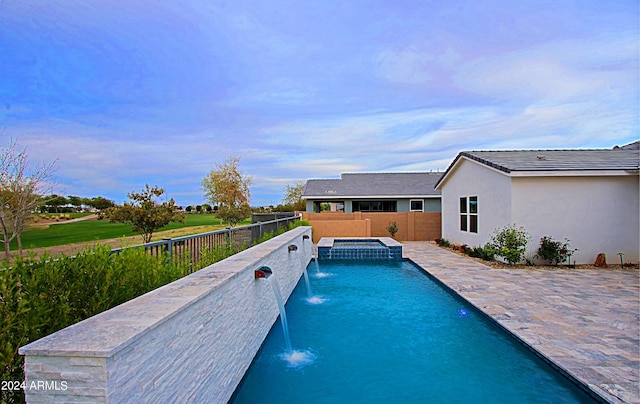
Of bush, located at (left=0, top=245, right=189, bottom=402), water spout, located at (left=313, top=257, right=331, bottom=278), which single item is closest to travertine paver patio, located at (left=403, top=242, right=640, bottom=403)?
water spout, located at (left=313, top=257, right=331, bottom=278)

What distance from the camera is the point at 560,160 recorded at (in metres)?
→ 12.2

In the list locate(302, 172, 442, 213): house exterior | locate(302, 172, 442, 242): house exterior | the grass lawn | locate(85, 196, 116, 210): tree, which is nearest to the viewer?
the grass lawn

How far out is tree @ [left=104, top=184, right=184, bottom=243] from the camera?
44.4 ft

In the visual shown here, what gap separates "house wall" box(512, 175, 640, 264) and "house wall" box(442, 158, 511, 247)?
0.58 meters

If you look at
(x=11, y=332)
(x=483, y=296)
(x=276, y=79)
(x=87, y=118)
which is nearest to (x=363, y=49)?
(x=276, y=79)

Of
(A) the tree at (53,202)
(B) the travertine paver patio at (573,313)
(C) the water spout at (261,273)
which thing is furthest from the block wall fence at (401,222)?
(C) the water spout at (261,273)

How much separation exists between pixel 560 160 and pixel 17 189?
1799cm

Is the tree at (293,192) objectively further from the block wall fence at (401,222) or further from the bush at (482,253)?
the bush at (482,253)

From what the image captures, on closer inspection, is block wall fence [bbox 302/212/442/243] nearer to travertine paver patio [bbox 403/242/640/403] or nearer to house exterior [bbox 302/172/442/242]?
house exterior [bbox 302/172/442/242]

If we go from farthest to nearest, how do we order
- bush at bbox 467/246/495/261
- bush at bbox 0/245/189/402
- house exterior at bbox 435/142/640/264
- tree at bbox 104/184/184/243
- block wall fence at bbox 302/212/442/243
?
block wall fence at bbox 302/212/442/243 → tree at bbox 104/184/184/243 → bush at bbox 467/246/495/261 → house exterior at bbox 435/142/640/264 → bush at bbox 0/245/189/402

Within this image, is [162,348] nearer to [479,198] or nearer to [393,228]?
[479,198]

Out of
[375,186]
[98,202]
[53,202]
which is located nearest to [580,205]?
[375,186]

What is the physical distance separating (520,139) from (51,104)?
946 inches

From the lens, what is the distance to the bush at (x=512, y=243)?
1104cm
